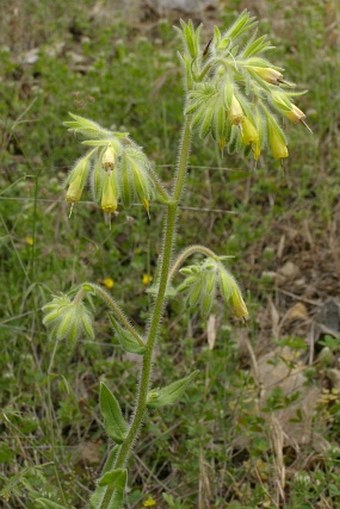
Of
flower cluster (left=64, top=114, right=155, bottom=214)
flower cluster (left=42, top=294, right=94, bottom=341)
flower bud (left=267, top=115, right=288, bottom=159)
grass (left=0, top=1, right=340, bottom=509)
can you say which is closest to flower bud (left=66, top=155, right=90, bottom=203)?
flower cluster (left=64, top=114, right=155, bottom=214)

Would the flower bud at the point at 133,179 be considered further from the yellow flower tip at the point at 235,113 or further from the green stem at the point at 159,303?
the yellow flower tip at the point at 235,113

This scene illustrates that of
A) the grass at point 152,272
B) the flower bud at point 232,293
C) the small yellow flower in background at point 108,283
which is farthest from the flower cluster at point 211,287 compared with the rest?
the small yellow flower in background at point 108,283

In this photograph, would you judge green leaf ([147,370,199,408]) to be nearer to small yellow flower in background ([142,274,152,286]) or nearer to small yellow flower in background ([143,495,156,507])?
small yellow flower in background ([143,495,156,507])

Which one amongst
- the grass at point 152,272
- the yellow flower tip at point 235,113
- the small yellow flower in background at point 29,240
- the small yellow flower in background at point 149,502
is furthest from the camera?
the small yellow flower in background at point 29,240

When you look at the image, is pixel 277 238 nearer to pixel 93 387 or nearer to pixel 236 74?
pixel 93 387

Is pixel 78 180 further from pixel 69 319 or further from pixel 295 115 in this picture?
pixel 295 115

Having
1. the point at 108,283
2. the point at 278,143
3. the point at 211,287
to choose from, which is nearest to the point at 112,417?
the point at 211,287
